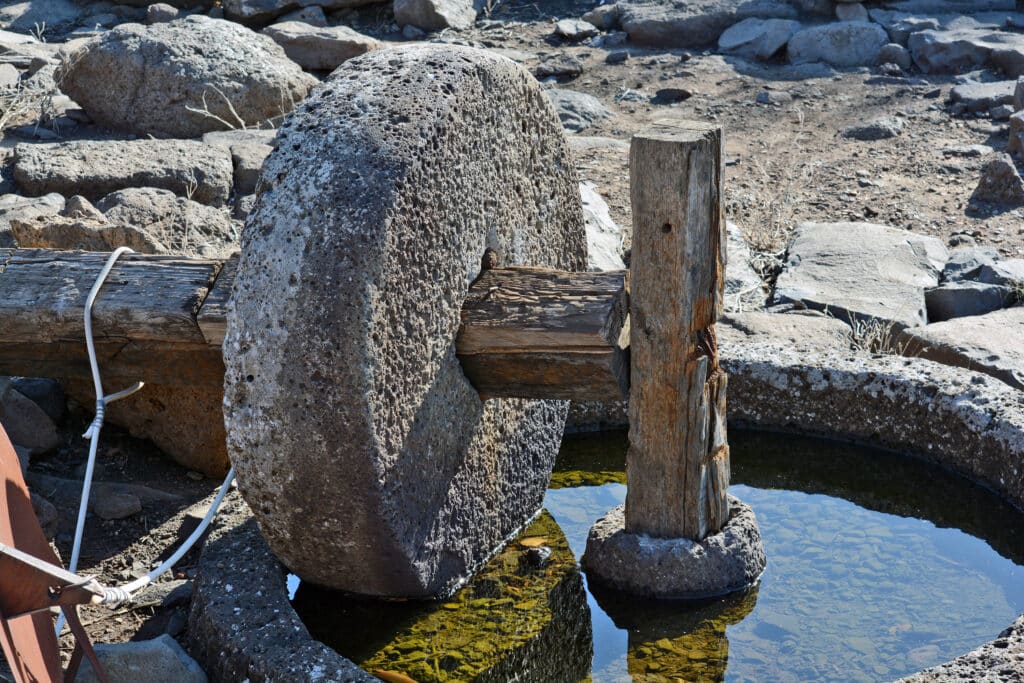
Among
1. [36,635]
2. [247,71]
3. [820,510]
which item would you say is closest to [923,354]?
[820,510]

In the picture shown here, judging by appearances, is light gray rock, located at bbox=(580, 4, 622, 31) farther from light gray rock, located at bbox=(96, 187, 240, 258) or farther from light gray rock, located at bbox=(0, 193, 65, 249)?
light gray rock, located at bbox=(0, 193, 65, 249)

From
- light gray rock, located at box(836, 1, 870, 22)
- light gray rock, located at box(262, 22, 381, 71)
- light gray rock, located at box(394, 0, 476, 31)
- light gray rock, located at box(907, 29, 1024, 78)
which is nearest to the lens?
light gray rock, located at box(262, 22, 381, 71)

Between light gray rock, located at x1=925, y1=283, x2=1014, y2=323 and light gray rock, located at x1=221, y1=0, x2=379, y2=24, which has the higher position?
light gray rock, located at x1=221, y1=0, x2=379, y2=24

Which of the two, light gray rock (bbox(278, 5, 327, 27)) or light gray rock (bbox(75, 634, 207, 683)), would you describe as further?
light gray rock (bbox(278, 5, 327, 27))

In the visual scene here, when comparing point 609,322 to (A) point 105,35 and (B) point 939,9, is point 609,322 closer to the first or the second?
(A) point 105,35

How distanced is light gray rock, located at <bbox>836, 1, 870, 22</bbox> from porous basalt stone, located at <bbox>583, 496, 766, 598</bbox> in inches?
278

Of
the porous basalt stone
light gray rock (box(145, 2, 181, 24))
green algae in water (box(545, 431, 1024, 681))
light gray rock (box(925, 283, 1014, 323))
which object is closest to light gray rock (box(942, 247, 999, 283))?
light gray rock (box(925, 283, 1014, 323))

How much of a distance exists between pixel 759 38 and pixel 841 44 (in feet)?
2.13

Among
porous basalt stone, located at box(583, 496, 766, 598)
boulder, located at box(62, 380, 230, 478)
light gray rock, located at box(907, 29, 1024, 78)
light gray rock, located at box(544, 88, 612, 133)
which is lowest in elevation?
porous basalt stone, located at box(583, 496, 766, 598)

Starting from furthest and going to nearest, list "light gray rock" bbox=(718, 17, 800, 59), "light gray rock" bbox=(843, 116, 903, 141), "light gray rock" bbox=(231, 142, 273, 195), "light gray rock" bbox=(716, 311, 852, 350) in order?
"light gray rock" bbox=(718, 17, 800, 59) → "light gray rock" bbox=(843, 116, 903, 141) → "light gray rock" bbox=(231, 142, 273, 195) → "light gray rock" bbox=(716, 311, 852, 350)

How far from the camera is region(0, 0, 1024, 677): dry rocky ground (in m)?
3.91

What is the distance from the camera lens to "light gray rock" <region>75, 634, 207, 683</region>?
2.75 m

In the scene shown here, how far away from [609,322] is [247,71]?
4533 mm

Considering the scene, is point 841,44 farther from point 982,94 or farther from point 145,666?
point 145,666
